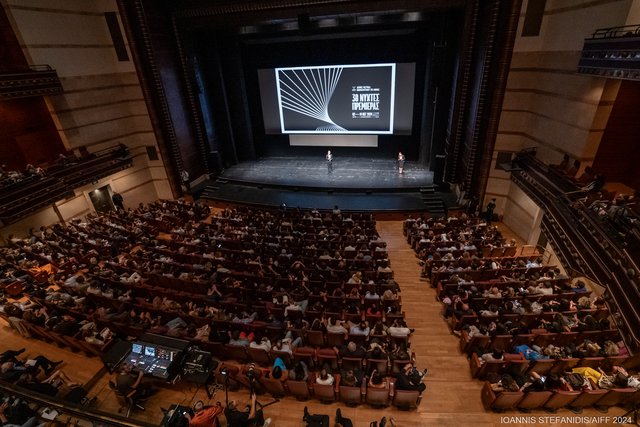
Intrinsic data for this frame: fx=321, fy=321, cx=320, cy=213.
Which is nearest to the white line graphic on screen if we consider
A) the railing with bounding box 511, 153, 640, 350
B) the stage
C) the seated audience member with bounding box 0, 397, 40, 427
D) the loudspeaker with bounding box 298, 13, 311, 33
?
the stage

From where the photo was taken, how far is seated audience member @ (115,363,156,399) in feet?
16.9

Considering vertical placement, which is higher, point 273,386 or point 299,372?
point 299,372

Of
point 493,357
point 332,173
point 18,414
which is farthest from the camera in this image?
point 332,173

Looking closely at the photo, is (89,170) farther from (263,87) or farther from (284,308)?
(284,308)

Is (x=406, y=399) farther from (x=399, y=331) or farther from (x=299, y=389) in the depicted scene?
(x=299, y=389)

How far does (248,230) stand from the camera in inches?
410

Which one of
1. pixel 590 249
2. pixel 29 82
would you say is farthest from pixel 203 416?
pixel 29 82

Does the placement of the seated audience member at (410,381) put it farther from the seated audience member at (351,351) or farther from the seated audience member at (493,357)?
the seated audience member at (493,357)

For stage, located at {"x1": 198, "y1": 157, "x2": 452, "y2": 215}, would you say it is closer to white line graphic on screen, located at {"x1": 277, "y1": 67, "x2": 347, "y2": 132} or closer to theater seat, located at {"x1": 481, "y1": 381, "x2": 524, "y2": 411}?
white line graphic on screen, located at {"x1": 277, "y1": 67, "x2": 347, "y2": 132}

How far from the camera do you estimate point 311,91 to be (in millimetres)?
15875

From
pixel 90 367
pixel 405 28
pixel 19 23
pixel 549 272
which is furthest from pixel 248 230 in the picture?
pixel 405 28

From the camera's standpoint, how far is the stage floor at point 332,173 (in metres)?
14.1

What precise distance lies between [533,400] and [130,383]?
638cm

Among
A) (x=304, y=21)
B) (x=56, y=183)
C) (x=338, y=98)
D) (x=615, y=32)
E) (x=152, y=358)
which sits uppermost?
(x=304, y=21)
